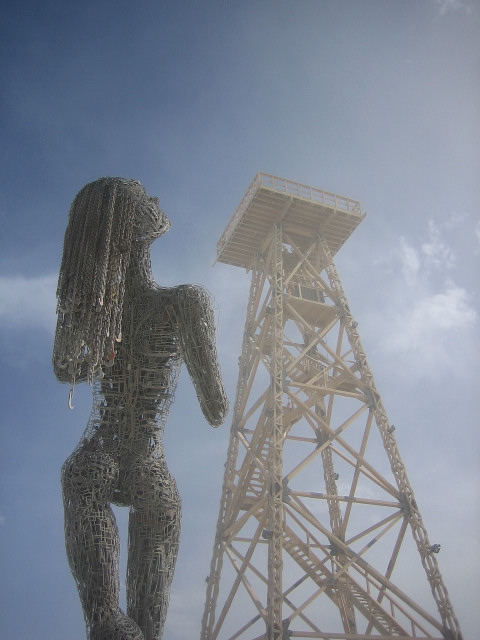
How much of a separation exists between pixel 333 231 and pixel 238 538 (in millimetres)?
7701

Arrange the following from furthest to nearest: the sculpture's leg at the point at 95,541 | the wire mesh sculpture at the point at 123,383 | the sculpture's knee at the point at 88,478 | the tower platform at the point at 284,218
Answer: the tower platform at the point at 284,218 < the sculpture's knee at the point at 88,478 < the wire mesh sculpture at the point at 123,383 < the sculpture's leg at the point at 95,541

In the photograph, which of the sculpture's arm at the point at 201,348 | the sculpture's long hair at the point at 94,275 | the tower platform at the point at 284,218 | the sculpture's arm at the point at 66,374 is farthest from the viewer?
the tower platform at the point at 284,218

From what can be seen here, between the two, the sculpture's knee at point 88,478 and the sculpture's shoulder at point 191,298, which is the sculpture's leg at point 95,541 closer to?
the sculpture's knee at point 88,478

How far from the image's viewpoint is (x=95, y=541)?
186 inches

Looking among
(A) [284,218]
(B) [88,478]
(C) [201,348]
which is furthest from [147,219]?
(A) [284,218]

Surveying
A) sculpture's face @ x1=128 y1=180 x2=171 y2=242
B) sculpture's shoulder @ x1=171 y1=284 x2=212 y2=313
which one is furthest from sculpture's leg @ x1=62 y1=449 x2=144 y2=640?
sculpture's face @ x1=128 y1=180 x2=171 y2=242

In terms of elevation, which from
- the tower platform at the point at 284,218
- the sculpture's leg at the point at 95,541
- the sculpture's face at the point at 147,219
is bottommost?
the sculpture's leg at the point at 95,541

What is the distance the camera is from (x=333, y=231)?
48.7ft

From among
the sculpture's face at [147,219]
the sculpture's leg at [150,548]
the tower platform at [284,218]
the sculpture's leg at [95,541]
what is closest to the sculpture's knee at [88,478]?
the sculpture's leg at [95,541]

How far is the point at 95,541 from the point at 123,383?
60.2 inches

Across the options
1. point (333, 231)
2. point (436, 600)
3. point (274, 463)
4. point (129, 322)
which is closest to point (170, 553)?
point (129, 322)

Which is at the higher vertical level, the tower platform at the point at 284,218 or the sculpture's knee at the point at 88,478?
the tower platform at the point at 284,218

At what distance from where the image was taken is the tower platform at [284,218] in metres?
13.9

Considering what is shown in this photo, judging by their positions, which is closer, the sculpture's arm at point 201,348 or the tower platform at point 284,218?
the sculpture's arm at point 201,348
